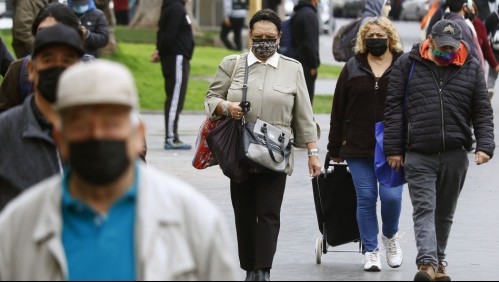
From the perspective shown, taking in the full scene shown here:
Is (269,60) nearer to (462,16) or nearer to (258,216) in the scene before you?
(258,216)

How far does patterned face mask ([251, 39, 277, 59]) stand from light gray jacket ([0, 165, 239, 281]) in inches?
195

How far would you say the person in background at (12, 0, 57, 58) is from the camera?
1360 cm

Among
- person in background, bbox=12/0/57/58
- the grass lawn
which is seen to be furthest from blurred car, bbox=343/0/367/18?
person in background, bbox=12/0/57/58

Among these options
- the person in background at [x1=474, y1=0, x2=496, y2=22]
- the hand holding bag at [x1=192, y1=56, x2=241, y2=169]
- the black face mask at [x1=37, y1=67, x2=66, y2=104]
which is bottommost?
the person in background at [x1=474, y1=0, x2=496, y2=22]

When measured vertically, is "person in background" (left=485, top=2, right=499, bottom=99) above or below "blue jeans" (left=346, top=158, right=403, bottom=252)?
below

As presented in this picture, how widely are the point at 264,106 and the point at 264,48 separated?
13.8 inches

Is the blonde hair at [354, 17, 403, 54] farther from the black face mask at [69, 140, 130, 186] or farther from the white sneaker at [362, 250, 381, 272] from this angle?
the black face mask at [69, 140, 130, 186]

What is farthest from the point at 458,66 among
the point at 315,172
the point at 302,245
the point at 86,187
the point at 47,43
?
the point at 86,187

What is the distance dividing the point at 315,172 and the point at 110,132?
5.37 m

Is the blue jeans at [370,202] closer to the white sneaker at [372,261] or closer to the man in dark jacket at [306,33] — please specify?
the white sneaker at [372,261]

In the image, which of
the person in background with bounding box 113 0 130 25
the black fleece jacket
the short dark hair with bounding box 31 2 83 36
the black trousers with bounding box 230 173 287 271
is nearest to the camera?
the short dark hair with bounding box 31 2 83 36

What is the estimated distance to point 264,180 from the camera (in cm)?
884

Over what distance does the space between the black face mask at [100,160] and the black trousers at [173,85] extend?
1237cm

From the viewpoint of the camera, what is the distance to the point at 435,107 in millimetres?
8852
